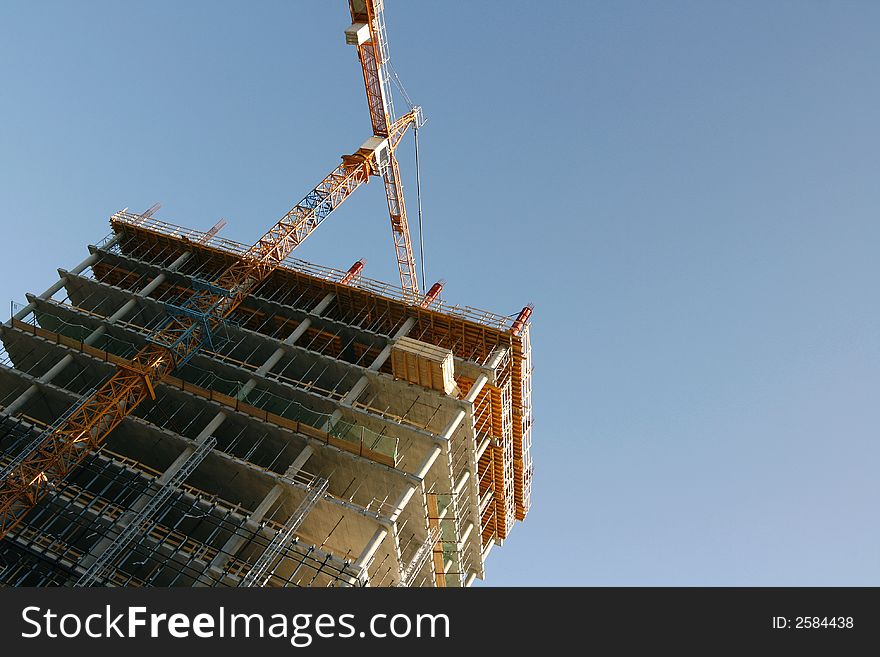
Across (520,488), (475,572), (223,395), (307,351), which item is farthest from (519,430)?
(223,395)

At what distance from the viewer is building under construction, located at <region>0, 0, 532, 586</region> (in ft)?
119

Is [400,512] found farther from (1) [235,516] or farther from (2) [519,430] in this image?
(2) [519,430]

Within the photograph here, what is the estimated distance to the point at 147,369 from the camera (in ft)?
144

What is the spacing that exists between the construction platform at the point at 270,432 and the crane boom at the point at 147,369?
3.10ft

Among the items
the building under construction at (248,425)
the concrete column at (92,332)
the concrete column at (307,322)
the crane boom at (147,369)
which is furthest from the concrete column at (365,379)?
the concrete column at (92,332)

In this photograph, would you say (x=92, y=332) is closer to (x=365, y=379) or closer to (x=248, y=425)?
(x=248, y=425)

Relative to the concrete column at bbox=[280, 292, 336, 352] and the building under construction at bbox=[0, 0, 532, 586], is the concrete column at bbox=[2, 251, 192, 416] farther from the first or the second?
the concrete column at bbox=[280, 292, 336, 352]

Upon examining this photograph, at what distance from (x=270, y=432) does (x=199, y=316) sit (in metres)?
10.3

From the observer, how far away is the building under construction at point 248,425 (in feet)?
119

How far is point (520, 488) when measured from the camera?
57.5m

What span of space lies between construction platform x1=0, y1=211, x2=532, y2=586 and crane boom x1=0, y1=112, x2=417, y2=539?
95 cm

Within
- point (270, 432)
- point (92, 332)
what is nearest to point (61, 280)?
point (92, 332)

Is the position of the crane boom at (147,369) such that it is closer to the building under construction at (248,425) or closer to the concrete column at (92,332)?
the building under construction at (248,425)
